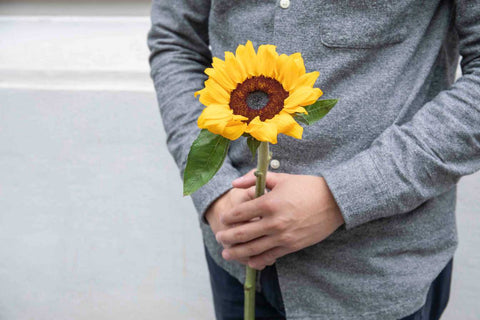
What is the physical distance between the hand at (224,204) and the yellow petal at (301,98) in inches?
8.2

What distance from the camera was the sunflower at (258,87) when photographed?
0.37m

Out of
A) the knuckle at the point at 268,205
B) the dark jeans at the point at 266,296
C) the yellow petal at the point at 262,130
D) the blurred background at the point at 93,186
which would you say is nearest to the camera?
the yellow petal at the point at 262,130

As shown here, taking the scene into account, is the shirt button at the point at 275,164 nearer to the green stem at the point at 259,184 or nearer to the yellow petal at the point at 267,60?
the green stem at the point at 259,184

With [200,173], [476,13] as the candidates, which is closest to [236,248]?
[200,173]

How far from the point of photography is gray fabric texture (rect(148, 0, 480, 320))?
53 cm

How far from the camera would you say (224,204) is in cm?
62

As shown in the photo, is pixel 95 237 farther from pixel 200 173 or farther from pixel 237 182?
pixel 200 173

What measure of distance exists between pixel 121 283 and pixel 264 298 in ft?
2.26

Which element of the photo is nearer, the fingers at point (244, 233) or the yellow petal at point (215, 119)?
the yellow petal at point (215, 119)

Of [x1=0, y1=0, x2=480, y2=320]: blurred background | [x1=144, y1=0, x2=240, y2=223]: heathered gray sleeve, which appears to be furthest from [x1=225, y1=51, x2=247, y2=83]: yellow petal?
[x1=0, y1=0, x2=480, y2=320]: blurred background

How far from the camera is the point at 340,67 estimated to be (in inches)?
22.6

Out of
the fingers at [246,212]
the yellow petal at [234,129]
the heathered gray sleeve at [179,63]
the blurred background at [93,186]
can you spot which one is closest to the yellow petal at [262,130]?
the yellow petal at [234,129]

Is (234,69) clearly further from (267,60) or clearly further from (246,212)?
(246,212)

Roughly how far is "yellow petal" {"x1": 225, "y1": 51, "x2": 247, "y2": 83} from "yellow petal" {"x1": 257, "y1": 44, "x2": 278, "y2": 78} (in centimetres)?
2
